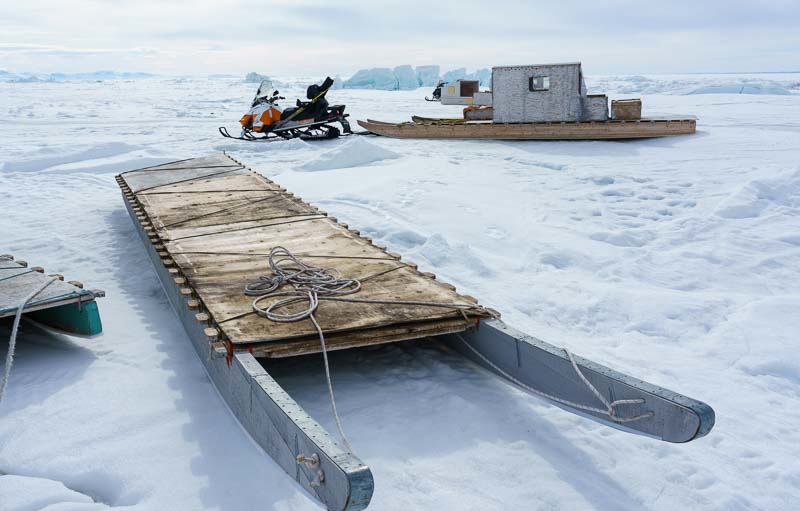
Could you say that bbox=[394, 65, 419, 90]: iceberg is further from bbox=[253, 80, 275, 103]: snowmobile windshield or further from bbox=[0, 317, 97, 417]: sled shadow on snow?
bbox=[0, 317, 97, 417]: sled shadow on snow

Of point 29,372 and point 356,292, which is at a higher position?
point 356,292

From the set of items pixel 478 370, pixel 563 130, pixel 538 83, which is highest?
pixel 538 83

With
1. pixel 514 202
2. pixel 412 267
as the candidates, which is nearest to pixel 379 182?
pixel 514 202

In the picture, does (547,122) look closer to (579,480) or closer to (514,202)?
(514,202)

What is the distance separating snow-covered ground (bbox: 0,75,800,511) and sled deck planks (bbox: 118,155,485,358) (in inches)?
13.9

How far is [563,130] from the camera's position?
13852mm

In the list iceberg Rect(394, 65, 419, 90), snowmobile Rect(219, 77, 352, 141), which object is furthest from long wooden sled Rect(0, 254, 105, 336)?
iceberg Rect(394, 65, 419, 90)

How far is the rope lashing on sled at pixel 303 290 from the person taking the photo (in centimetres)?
367

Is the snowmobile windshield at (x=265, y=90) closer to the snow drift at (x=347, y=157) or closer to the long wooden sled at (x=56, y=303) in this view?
the snow drift at (x=347, y=157)

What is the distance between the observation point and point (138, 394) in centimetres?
360

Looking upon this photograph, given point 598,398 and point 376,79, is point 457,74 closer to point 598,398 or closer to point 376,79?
point 376,79

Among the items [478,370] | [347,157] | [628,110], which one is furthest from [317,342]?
[628,110]

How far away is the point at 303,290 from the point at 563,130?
433 inches

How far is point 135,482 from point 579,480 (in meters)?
1.92
